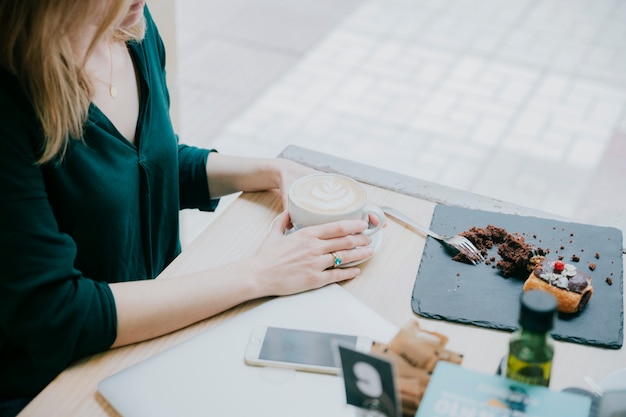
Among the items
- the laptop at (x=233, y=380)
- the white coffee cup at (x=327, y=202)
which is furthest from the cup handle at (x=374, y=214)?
the laptop at (x=233, y=380)

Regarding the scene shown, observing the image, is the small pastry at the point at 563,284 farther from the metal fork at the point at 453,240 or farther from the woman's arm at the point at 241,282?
the woman's arm at the point at 241,282

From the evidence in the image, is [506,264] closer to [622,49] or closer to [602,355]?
[602,355]

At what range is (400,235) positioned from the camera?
48.3 inches

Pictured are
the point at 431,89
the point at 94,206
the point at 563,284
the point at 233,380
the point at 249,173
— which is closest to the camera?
the point at 233,380

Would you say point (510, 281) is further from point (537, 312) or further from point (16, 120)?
point (16, 120)

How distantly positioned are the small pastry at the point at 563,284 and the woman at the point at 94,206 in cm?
26

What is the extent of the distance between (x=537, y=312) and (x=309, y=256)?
1.66 ft

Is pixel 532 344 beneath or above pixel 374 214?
above

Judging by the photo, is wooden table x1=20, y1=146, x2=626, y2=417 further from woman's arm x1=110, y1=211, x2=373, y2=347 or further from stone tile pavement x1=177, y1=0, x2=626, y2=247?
stone tile pavement x1=177, y1=0, x2=626, y2=247

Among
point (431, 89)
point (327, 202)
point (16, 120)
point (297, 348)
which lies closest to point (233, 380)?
point (297, 348)

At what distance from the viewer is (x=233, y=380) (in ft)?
3.05

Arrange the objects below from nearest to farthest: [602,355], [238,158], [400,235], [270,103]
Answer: [602,355] → [400,235] → [238,158] → [270,103]

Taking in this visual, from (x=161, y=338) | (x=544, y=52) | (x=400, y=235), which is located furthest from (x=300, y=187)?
(x=544, y=52)

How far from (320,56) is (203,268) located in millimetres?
2849
